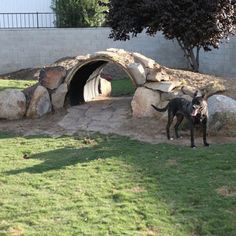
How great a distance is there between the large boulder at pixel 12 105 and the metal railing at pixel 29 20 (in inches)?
429

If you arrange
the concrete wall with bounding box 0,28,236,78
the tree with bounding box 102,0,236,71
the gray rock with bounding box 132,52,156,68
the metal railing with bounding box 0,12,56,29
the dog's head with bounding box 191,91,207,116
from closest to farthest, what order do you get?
the dog's head with bounding box 191,91,207,116 < the gray rock with bounding box 132,52,156,68 < the tree with bounding box 102,0,236,71 < the concrete wall with bounding box 0,28,236,78 < the metal railing with bounding box 0,12,56,29

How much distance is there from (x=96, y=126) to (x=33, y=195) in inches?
143

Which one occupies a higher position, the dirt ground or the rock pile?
the rock pile

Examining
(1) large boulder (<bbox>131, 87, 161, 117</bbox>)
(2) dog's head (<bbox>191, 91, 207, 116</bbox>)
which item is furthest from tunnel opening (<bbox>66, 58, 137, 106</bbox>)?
(2) dog's head (<bbox>191, 91, 207, 116</bbox>)

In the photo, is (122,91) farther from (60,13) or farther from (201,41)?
(60,13)

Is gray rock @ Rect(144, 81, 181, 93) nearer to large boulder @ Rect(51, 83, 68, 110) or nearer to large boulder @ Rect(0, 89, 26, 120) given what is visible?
large boulder @ Rect(51, 83, 68, 110)

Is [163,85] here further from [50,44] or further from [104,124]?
[50,44]

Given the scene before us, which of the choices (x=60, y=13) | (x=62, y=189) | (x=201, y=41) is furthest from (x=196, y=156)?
(x=60, y=13)

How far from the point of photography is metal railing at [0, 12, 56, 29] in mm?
20938

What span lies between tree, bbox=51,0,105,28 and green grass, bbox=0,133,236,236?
1198 centimetres

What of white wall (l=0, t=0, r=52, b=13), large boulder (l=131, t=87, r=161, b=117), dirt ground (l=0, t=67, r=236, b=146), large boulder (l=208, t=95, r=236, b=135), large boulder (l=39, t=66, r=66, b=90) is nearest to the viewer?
large boulder (l=208, t=95, r=236, b=135)

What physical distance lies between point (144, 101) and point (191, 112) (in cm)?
195

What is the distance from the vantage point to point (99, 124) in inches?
381

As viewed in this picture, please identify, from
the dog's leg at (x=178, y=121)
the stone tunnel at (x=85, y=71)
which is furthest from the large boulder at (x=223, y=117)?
the stone tunnel at (x=85, y=71)
